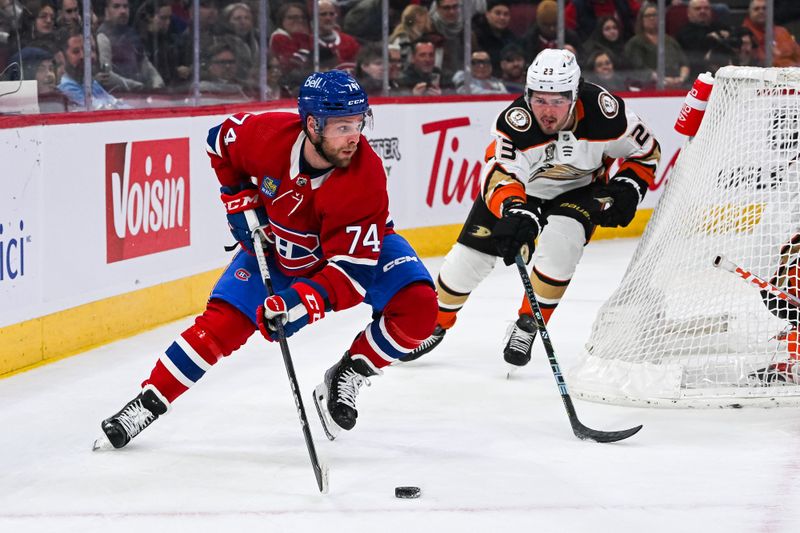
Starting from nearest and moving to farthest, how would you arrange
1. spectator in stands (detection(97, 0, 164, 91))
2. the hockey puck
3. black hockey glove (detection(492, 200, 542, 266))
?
the hockey puck
black hockey glove (detection(492, 200, 542, 266))
spectator in stands (detection(97, 0, 164, 91))

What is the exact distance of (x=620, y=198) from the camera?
4.30 m

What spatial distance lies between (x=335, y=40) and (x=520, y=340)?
125 inches

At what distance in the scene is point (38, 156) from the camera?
14.8 ft

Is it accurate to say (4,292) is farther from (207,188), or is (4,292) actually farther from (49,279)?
(207,188)

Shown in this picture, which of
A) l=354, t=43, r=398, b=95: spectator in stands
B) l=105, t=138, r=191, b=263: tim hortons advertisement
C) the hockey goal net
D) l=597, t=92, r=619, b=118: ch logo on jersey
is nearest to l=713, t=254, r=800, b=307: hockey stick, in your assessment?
the hockey goal net

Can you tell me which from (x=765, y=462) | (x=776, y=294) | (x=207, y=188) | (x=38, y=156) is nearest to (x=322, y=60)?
(x=207, y=188)

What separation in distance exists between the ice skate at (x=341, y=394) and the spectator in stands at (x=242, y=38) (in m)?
3.02

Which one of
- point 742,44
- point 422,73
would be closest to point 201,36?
point 422,73

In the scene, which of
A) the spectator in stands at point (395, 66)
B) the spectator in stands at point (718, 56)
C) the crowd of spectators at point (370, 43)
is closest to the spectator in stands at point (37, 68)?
the crowd of spectators at point (370, 43)

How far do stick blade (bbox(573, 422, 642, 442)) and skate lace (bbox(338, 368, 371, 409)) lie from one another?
0.60 m

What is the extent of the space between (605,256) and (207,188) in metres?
2.68

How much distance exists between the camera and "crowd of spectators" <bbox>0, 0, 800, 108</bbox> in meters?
4.97

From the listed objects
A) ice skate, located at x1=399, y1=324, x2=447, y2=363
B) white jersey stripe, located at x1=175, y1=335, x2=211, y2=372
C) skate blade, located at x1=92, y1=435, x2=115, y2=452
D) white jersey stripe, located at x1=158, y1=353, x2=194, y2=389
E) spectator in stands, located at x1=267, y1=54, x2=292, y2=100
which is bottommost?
ice skate, located at x1=399, y1=324, x2=447, y2=363

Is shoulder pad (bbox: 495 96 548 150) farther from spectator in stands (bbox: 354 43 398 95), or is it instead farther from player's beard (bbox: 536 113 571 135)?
spectator in stands (bbox: 354 43 398 95)
